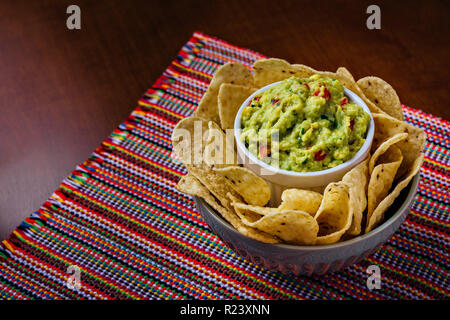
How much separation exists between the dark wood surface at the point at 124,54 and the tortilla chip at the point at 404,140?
1.86ft

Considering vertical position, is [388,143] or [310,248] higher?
[388,143]

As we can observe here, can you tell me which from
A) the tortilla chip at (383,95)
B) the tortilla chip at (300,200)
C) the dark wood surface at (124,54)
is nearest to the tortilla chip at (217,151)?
the tortilla chip at (300,200)

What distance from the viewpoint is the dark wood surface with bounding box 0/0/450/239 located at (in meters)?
2.02

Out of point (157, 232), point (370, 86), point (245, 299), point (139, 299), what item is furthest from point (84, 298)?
point (370, 86)

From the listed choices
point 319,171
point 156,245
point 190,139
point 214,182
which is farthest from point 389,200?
point 156,245

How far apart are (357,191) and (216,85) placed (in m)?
0.58

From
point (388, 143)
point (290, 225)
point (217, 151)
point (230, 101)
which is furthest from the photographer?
point (230, 101)

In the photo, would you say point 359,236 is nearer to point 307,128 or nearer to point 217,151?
point 307,128

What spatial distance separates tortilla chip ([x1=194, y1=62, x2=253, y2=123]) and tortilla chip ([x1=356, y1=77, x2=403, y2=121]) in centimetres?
39

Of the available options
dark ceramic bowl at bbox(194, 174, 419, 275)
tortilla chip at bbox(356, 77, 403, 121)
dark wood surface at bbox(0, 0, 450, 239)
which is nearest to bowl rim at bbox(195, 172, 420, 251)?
dark ceramic bowl at bbox(194, 174, 419, 275)

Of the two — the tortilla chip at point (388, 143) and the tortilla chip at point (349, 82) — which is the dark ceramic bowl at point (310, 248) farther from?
the tortilla chip at point (349, 82)

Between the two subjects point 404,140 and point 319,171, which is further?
point 404,140

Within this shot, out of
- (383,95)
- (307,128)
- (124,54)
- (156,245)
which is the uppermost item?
(124,54)

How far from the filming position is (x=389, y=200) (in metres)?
1.38
